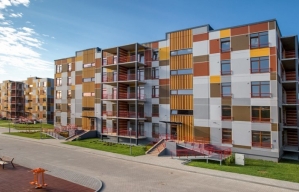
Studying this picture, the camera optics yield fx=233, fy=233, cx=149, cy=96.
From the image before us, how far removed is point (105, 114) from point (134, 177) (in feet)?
66.2

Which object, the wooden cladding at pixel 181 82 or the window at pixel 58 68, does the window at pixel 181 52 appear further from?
the window at pixel 58 68

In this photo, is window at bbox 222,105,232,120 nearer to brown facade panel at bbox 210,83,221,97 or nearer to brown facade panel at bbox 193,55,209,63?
brown facade panel at bbox 210,83,221,97

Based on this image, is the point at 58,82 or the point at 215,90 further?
the point at 58,82

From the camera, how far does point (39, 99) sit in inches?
2803

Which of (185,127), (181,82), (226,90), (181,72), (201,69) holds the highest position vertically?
(201,69)

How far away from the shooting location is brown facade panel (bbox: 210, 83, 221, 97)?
2669 cm

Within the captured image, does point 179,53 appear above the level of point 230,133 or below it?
above

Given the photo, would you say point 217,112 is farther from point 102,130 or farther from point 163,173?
point 102,130

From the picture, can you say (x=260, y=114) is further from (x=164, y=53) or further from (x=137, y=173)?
(x=137, y=173)

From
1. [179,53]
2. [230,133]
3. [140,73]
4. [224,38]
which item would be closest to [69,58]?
[140,73]

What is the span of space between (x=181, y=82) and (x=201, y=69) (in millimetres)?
2992

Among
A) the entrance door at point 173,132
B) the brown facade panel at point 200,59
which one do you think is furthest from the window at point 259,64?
the entrance door at point 173,132

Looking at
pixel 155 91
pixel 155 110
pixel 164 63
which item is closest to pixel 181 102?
pixel 155 110

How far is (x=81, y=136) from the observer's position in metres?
35.4
